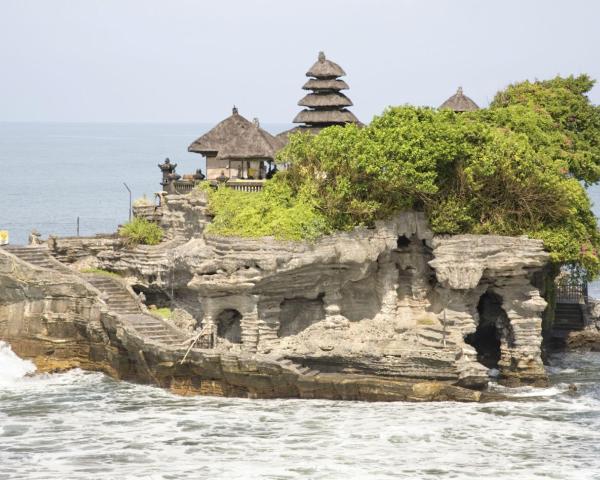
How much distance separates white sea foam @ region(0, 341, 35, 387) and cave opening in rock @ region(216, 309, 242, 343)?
8964mm

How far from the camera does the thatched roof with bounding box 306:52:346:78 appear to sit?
6462 centimetres

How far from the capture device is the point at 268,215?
2307 inches

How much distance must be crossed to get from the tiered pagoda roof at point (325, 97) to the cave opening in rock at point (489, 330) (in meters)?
11.1

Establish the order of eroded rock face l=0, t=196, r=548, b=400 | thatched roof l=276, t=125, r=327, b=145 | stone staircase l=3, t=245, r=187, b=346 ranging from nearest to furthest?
1. eroded rock face l=0, t=196, r=548, b=400
2. stone staircase l=3, t=245, r=187, b=346
3. thatched roof l=276, t=125, r=327, b=145

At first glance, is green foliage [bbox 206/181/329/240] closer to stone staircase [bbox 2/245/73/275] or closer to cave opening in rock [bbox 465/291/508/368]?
stone staircase [bbox 2/245/73/275]

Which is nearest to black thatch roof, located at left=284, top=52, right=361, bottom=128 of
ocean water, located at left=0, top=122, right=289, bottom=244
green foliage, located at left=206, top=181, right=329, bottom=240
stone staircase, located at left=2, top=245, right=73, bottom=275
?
green foliage, located at left=206, top=181, right=329, bottom=240

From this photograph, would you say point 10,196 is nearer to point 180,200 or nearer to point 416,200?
point 180,200

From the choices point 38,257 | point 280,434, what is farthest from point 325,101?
point 280,434

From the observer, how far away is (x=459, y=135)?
190 ft

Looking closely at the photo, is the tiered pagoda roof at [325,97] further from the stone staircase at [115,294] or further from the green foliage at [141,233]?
the stone staircase at [115,294]

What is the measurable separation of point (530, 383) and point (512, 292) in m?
4.02

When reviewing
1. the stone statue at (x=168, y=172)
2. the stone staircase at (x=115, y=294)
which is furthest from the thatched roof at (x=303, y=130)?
the stone staircase at (x=115, y=294)

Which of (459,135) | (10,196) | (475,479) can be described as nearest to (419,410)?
(475,479)

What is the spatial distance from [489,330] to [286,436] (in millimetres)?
16760
